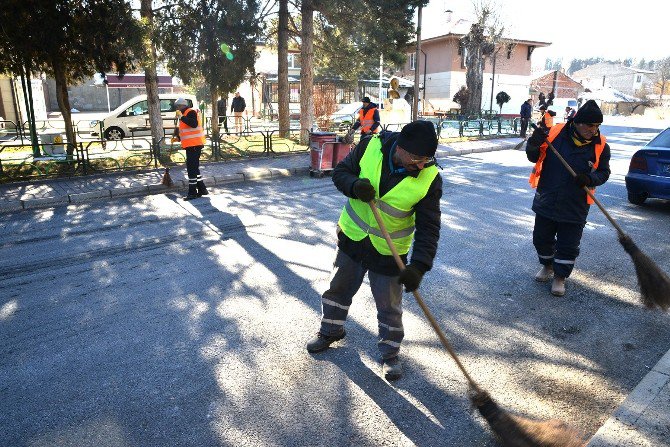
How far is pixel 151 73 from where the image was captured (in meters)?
12.6

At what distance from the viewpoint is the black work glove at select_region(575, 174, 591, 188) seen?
14.6 feet

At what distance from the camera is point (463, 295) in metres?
4.70

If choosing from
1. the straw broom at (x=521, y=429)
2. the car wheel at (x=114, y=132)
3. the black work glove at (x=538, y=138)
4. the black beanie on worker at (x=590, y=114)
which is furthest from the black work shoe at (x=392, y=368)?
the car wheel at (x=114, y=132)

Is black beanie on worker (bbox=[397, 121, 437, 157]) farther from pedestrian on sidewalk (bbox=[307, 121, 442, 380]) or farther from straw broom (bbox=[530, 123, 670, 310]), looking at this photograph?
straw broom (bbox=[530, 123, 670, 310])

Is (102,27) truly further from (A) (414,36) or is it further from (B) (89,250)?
(A) (414,36)

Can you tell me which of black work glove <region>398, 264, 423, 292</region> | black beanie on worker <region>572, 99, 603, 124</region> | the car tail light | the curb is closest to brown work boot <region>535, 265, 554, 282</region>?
black beanie on worker <region>572, 99, 603, 124</region>

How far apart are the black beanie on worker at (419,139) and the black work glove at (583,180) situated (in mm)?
2317

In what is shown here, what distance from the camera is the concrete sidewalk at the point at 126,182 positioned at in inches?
344

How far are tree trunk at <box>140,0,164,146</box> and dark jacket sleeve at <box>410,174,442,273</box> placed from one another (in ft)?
33.4

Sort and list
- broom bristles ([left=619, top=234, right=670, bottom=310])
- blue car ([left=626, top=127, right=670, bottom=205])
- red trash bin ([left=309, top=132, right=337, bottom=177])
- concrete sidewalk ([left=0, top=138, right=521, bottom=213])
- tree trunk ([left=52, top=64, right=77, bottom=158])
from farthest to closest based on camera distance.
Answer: tree trunk ([left=52, top=64, right=77, bottom=158])
red trash bin ([left=309, top=132, right=337, bottom=177])
concrete sidewalk ([left=0, top=138, right=521, bottom=213])
blue car ([left=626, top=127, right=670, bottom=205])
broom bristles ([left=619, top=234, right=670, bottom=310])

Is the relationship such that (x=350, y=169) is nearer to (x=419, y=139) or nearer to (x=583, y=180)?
(x=419, y=139)

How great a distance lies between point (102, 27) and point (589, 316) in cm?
1122

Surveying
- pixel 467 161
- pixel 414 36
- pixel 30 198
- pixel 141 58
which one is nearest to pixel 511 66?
pixel 414 36

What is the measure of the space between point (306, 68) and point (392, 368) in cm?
1458
